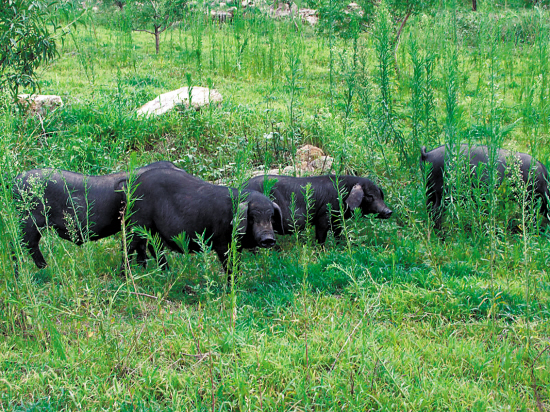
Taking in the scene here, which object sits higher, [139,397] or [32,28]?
[32,28]

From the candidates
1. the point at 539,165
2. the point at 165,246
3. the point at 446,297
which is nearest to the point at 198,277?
the point at 165,246

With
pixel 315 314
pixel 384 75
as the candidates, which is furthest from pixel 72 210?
pixel 384 75

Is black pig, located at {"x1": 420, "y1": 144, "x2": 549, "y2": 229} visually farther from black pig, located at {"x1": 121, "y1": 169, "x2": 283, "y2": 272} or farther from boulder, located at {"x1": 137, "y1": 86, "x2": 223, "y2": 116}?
boulder, located at {"x1": 137, "y1": 86, "x2": 223, "y2": 116}

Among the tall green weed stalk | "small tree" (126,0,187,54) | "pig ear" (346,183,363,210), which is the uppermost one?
"small tree" (126,0,187,54)

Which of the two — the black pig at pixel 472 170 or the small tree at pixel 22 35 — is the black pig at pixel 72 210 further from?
the black pig at pixel 472 170

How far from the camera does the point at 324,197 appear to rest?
5.42m

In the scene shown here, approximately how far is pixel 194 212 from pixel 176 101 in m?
4.02

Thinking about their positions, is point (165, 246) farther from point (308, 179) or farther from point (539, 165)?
point (539, 165)

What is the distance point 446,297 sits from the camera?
3.77 m

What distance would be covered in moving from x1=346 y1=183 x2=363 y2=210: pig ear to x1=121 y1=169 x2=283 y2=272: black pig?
38.7 inches

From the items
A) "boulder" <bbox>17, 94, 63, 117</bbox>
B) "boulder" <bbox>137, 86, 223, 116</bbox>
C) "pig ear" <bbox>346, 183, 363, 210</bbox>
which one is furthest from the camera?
"boulder" <bbox>137, 86, 223, 116</bbox>

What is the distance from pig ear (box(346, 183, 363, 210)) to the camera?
5258mm

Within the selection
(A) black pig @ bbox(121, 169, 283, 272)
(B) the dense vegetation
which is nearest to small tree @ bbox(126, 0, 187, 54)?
(B) the dense vegetation

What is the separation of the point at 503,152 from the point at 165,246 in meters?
3.54
